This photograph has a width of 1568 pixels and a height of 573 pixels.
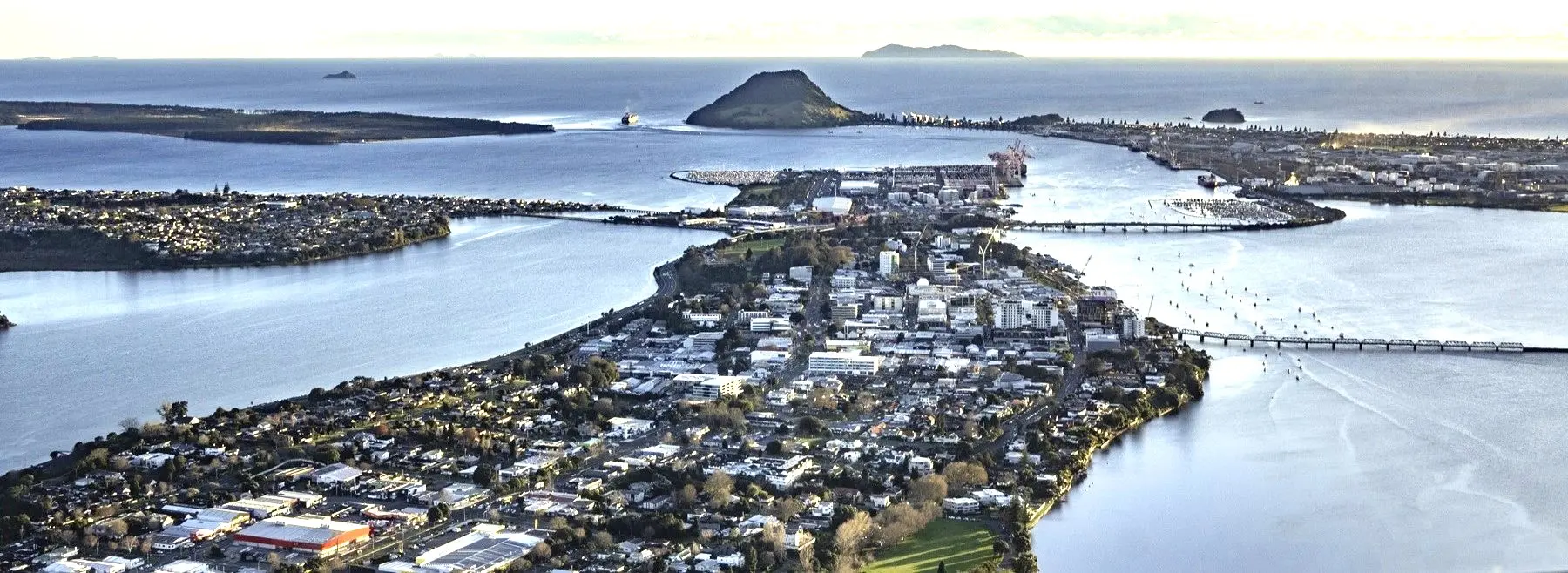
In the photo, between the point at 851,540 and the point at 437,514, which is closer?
the point at 851,540

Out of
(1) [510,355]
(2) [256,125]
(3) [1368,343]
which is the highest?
(2) [256,125]

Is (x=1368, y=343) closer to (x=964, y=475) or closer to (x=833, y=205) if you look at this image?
(x=964, y=475)

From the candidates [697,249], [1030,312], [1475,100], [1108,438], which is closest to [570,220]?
[697,249]

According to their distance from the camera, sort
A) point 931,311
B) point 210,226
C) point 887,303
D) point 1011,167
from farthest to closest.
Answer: point 1011,167
point 210,226
point 887,303
point 931,311

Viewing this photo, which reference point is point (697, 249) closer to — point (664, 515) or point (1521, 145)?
point (664, 515)

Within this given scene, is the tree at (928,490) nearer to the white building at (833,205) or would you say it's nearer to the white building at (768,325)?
the white building at (768,325)

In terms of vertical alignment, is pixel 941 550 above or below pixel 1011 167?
below

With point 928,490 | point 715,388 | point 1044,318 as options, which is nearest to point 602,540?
point 928,490

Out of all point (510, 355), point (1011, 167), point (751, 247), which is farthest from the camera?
point (1011, 167)
